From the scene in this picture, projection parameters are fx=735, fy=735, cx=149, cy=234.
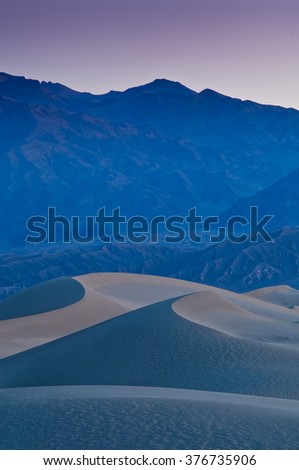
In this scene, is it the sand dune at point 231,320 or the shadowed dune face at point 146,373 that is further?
the sand dune at point 231,320

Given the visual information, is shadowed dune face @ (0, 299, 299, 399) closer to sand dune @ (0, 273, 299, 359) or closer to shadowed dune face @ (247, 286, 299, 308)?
sand dune @ (0, 273, 299, 359)

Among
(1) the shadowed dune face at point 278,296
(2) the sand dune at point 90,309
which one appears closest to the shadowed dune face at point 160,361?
(2) the sand dune at point 90,309

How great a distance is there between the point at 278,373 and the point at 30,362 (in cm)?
1054

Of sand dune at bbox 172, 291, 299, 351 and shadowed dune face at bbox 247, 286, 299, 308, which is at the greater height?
sand dune at bbox 172, 291, 299, 351

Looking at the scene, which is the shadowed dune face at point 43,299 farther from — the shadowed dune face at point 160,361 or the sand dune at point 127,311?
the shadowed dune face at point 160,361

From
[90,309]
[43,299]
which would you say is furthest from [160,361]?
[43,299]

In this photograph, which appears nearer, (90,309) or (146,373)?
(146,373)

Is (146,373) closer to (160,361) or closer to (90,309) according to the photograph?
(160,361)

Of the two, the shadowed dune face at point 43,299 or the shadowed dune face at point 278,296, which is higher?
the shadowed dune face at point 43,299

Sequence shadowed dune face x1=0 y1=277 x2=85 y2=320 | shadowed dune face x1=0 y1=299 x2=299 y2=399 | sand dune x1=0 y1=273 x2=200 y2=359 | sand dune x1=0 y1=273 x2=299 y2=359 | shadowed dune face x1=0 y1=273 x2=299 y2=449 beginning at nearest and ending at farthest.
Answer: shadowed dune face x1=0 y1=273 x2=299 y2=449 < shadowed dune face x1=0 y1=299 x2=299 y2=399 < sand dune x1=0 y1=273 x2=299 y2=359 < sand dune x1=0 y1=273 x2=200 y2=359 < shadowed dune face x1=0 y1=277 x2=85 y2=320

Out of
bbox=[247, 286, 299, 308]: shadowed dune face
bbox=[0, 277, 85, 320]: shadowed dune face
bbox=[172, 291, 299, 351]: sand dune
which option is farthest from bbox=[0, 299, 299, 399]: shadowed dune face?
bbox=[247, 286, 299, 308]: shadowed dune face

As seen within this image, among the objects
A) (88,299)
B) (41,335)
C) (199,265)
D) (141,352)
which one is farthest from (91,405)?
(199,265)

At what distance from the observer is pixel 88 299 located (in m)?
52.4
